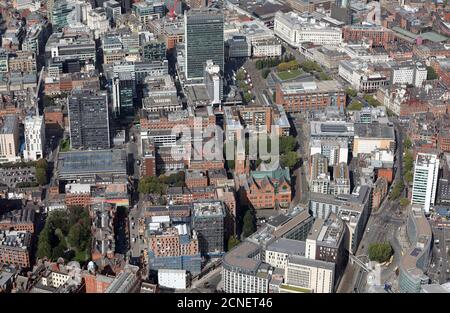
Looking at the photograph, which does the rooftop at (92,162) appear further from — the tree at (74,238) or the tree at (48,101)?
the tree at (48,101)

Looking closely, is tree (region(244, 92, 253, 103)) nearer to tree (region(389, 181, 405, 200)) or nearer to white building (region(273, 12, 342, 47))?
white building (region(273, 12, 342, 47))

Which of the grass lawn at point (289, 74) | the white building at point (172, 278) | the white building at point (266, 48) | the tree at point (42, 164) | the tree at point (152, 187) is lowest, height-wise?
the white building at point (172, 278)

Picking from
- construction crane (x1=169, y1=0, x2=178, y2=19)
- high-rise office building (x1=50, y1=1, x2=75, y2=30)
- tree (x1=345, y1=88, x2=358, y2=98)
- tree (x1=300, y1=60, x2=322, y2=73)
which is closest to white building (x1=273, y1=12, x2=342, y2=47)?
→ tree (x1=300, y1=60, x2=322, y2=73)

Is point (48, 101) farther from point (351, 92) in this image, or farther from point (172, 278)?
point (172, 278)

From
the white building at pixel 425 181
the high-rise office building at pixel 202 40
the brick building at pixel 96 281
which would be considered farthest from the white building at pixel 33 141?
the white building at pixel 425 181

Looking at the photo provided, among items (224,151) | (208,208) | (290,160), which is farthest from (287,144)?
(208,208)

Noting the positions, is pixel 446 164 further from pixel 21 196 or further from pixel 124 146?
pixel 21 196

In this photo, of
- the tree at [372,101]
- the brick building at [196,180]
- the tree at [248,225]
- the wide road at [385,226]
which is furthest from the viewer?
the tree at [372,101]
